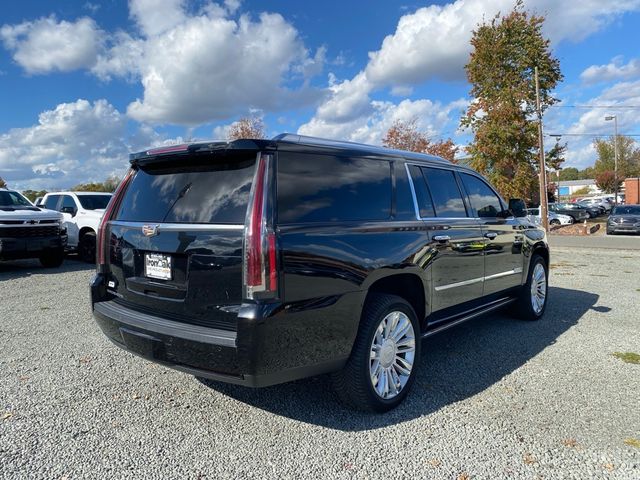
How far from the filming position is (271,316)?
8.75ft

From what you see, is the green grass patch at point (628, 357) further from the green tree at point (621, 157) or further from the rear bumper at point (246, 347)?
the green tree at point (621, 157)

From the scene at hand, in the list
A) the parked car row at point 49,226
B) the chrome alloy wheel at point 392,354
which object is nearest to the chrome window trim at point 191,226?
the chrome alloy wheel at point 392,354

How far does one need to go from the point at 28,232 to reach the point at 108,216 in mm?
7419

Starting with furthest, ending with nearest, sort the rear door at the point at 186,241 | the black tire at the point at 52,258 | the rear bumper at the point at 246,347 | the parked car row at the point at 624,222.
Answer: the parked car row at the point at 624,222
the black tire at the point at 52,258
the rear door at the point at 186,241
the rear bumper at the point at 246,347

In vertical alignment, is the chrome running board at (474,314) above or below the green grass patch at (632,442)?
above

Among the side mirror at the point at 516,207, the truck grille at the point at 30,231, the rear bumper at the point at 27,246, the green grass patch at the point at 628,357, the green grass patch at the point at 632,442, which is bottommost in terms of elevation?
the green grass patch at the point at 632,442

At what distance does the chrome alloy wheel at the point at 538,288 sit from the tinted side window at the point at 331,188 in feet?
10.4

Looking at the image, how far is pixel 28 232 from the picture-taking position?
32.1 ft

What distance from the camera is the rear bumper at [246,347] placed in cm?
266

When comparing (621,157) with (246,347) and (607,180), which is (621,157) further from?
(246,347)

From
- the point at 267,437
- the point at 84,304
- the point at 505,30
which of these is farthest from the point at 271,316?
the point at 505,30

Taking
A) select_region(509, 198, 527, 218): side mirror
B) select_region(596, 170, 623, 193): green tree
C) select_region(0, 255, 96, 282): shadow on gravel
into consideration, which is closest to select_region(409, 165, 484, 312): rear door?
select_region(509, 198, 527, 218): side mirror

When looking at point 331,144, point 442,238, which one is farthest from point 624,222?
point 331,144

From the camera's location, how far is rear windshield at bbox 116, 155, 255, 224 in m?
2.94
